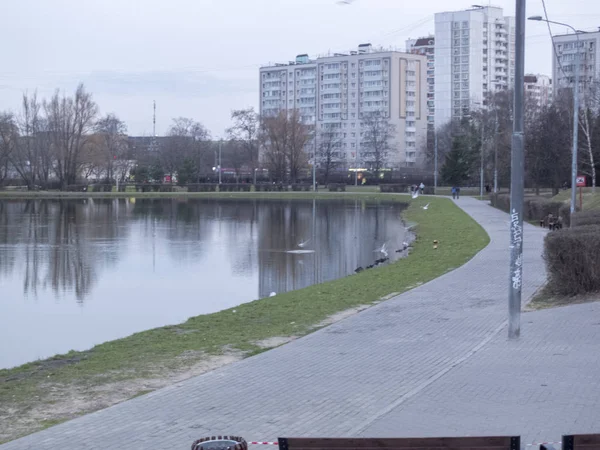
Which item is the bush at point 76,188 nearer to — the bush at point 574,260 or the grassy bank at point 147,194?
the grassy bank at point 147,194

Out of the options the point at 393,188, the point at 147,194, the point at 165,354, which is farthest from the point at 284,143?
the point at 165,354

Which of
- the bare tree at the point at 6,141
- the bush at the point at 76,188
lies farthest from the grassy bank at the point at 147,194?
the bare tree at the point at 6,141

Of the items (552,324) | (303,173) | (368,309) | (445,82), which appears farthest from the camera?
(445,82)

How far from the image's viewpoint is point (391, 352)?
11211mm

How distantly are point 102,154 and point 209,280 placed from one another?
92.3 meters

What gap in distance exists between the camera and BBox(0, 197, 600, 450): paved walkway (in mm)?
7430

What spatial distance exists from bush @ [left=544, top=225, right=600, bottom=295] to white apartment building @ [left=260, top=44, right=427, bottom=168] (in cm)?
12134

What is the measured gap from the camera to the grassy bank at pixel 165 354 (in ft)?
29.3

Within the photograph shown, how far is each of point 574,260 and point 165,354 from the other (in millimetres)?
8031

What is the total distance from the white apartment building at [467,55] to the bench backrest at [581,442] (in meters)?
145

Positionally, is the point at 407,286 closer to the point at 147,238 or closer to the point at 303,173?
the point at 147,238

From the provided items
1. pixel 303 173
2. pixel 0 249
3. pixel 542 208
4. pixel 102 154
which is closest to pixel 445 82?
pixel 303 173

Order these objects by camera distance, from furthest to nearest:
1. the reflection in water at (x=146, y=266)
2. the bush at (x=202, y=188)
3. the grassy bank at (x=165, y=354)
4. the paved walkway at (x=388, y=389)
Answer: the bush at (x=202, y=188)
the reflection in water at (x=146, y=266)
the grassy bank at (x=165, y=354)
the paved walkway at (x=388, y=389)

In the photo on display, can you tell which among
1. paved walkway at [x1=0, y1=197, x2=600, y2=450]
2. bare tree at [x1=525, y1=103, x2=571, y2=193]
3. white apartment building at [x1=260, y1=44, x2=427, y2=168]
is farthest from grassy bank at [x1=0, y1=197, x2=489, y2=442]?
white apartment building at [x1=260, y1=44, x2=427, y2=168]
